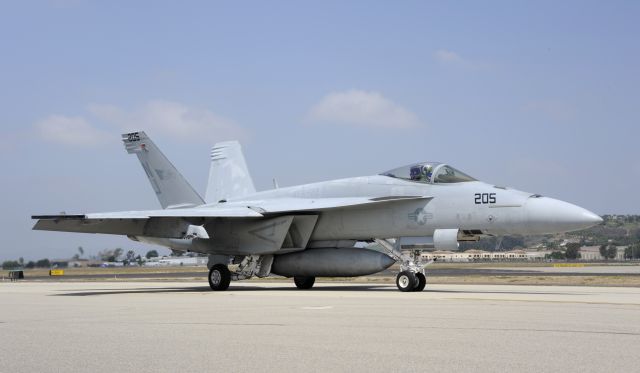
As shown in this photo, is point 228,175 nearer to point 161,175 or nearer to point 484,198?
point 161,175

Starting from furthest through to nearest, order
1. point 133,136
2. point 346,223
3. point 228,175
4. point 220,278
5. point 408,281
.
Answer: point 228,175 → point 133,136 → point 220,278 → point 346,223 → point 408,281

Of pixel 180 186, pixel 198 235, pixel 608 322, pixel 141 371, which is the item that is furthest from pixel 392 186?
pixel 141 371

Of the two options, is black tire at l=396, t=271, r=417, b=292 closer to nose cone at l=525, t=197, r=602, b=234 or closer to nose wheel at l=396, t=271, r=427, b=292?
nose wheel at l=396, t=271, r=427, b=292

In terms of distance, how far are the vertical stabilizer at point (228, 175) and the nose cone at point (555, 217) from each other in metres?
11.8

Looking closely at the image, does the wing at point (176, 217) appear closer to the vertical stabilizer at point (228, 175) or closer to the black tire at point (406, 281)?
the black tire at point (406, 281)

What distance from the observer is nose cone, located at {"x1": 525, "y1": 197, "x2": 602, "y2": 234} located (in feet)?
53.6

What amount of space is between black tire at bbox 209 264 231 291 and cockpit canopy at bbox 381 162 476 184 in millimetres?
5492

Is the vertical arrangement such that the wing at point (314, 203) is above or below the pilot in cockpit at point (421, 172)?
below

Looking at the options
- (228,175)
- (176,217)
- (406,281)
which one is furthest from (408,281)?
(228,175)

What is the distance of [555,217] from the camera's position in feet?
54.1

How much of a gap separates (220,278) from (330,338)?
43.7 feet

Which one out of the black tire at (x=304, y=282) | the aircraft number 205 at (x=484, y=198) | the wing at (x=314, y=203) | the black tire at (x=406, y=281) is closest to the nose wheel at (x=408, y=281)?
the black tire at (x=406, y=281)

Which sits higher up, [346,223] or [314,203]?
[314,203]

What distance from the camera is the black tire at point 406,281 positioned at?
59.4 feet
